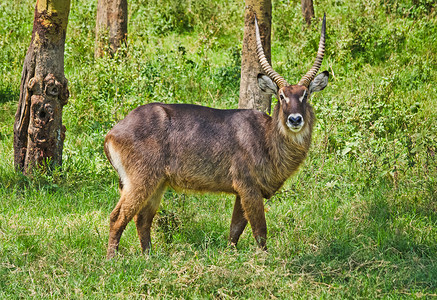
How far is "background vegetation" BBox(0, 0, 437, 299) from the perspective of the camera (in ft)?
13.8

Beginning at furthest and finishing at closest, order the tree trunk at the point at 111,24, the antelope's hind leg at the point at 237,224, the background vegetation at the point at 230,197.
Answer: the tree trunk at the point at 111,24 < the antelope's hind leg at the point at 237,224 < the background vegetation at the point at 230,197

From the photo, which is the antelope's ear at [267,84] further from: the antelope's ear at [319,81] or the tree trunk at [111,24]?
the tree trunk at [111,24]

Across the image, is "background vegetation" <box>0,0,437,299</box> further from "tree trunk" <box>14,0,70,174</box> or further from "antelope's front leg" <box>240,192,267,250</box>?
"tree trunk" <box>14,0,70,174</box>

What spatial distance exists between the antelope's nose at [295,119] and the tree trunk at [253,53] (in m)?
1.83

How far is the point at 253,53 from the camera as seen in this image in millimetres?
6766

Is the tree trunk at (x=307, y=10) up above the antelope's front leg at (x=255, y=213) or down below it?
above

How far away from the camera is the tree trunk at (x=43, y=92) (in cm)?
613

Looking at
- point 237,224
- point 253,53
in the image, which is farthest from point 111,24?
point 237,224

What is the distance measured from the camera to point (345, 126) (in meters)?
7.00

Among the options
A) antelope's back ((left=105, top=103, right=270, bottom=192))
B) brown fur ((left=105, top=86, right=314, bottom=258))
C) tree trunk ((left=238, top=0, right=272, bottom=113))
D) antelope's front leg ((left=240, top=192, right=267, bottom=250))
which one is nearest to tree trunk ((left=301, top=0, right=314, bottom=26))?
tree trunk ((left=238, top=0, right=272, bottom=113))

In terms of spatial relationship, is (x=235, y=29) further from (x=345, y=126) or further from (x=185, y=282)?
(x=185, y=282)

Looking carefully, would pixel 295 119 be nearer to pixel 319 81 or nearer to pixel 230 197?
pixel 319 81

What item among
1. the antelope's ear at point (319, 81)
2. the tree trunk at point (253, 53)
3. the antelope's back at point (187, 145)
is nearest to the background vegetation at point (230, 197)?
the antelope's back at point (187, 145)

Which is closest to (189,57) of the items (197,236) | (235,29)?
(235,29)
